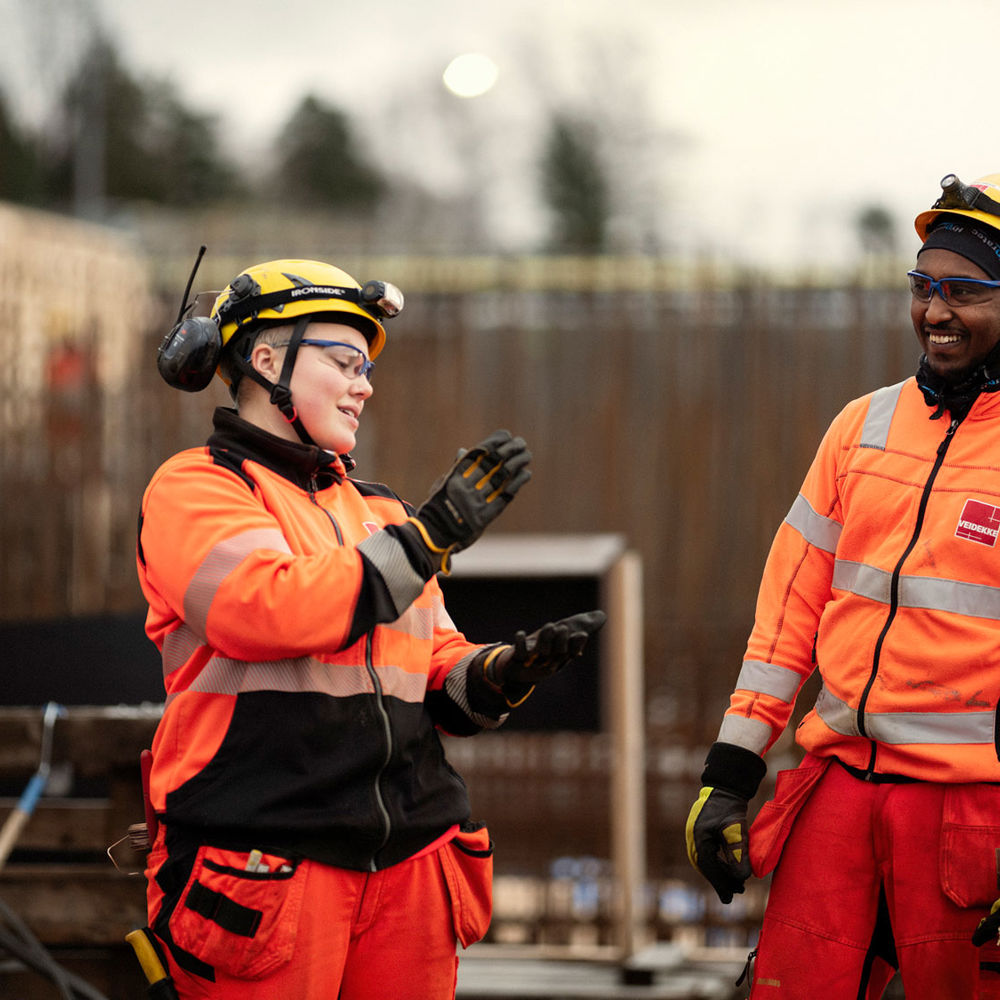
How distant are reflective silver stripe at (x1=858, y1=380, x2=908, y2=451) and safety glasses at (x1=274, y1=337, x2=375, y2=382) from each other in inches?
42.4

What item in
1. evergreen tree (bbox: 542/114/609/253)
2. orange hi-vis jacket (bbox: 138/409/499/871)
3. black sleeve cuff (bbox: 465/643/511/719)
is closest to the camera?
orange hi-vis jacket (bbox: 138/409/499/871)

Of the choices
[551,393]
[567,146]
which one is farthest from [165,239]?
[567,146]

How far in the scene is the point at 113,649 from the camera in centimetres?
609

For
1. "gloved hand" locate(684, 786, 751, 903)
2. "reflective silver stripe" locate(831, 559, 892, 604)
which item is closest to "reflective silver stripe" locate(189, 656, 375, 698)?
"gloved hand" locate(684, 786, 751, 903)

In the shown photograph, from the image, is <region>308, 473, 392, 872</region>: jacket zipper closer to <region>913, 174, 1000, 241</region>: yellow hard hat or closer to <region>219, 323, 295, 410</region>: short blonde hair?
<region>219, 323, 295, 410</region>: short blonde hair

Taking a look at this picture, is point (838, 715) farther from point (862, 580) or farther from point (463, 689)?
point (463, 689)

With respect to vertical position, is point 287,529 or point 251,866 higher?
point 287,529

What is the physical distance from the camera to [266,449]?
2.66m

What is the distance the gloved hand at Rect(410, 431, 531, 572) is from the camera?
2484 millimetres

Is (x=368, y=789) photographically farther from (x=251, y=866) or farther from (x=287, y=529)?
(x=287, y=529)

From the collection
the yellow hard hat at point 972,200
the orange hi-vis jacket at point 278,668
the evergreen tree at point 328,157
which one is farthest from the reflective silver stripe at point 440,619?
the evergreen tree at point 328,157

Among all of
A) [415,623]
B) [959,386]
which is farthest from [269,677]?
[959,386]

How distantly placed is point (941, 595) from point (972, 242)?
730 millimetres

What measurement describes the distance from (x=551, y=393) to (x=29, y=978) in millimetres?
7281
